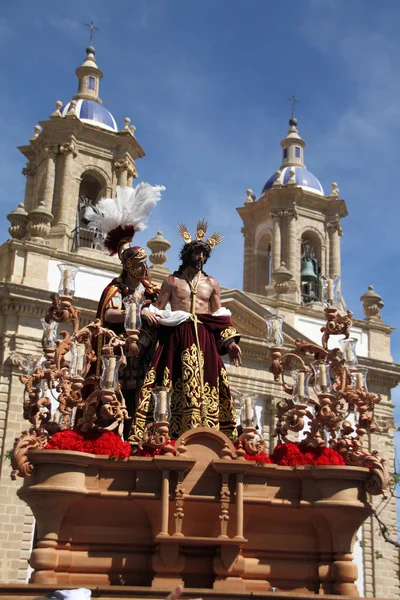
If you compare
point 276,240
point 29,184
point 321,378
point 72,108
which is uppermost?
point 72,108

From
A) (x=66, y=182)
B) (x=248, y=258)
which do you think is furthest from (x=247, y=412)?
(x=248, y=258)

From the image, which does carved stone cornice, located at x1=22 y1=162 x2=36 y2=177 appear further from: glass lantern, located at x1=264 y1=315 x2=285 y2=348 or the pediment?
glass lantern, located at x1=264 y1=315 x2=285 y2=348

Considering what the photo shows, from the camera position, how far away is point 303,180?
4072 cm

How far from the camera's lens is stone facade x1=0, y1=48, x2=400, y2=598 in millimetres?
26562

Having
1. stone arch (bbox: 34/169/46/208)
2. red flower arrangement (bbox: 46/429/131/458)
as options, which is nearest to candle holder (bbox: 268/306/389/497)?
red flower arrangement (bbox: 46/429/131/458)

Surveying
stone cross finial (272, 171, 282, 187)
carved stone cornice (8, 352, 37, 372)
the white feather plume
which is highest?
stone cross finial (272, 171, 282, 187)

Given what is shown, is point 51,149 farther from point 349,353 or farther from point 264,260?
point 349,353

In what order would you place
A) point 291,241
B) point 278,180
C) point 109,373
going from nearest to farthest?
1. point 109,373
2. point 291,241
3. point 278,180

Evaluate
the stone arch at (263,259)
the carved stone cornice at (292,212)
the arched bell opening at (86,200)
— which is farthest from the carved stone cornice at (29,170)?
the carved stone cornice at (292,212)

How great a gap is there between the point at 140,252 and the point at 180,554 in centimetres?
344

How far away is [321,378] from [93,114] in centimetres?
2983

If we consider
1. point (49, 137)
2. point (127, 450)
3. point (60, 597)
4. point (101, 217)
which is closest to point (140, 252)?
point (101, 217)

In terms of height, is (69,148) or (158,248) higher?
(69,148)

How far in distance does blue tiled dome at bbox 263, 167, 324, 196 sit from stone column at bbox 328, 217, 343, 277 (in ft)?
6.10
